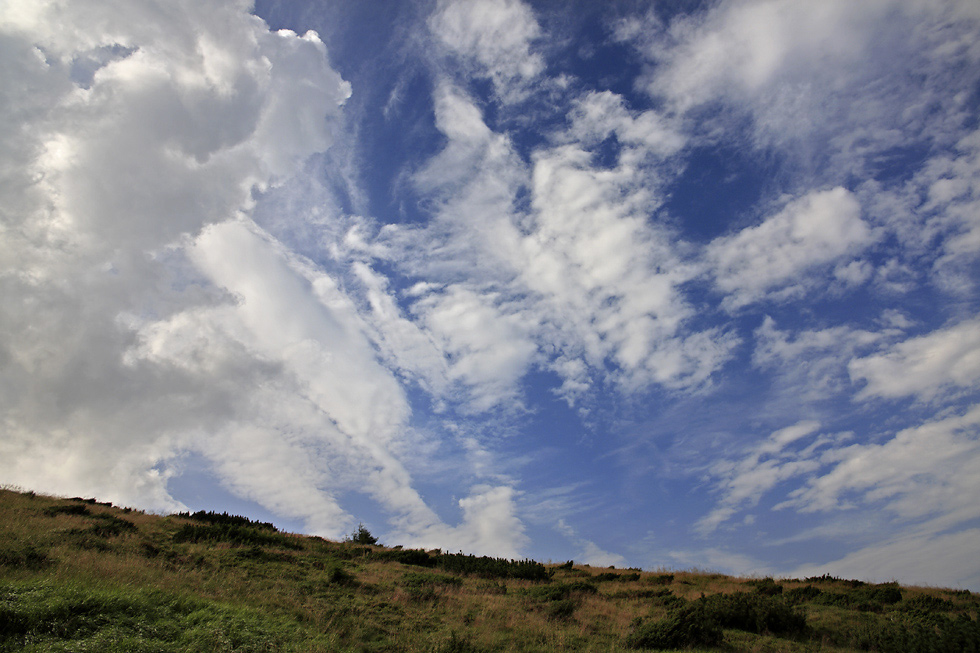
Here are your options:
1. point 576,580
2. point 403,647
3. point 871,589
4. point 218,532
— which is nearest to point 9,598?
point 403,647

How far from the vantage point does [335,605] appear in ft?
51.8

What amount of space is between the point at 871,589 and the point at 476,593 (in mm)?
17685

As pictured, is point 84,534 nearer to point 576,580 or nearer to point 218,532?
point 218,532

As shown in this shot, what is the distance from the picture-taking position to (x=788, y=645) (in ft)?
46.9

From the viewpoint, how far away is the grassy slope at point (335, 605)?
35.4ft

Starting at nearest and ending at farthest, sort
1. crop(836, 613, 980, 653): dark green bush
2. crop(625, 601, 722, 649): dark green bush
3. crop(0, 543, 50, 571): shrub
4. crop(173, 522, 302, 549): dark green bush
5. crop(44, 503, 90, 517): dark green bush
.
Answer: crop(836, 613, 980, 653): dark green bush, crop(0, 543, 50, 571): shrub, crop(625, 601, 722, 649): dark green bush, crop(44, 503, 90, 517): dark green bush, crop(173, 522, 302, 549): dark green bush

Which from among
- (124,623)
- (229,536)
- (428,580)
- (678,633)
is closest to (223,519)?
(229,536)

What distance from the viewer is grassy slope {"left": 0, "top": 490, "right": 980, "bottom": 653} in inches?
425

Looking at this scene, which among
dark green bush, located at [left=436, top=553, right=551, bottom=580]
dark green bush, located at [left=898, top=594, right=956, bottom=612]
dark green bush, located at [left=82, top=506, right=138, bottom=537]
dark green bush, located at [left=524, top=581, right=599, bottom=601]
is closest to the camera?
dark green bush, located at [left=898, top=594, right=956, bottom=612]

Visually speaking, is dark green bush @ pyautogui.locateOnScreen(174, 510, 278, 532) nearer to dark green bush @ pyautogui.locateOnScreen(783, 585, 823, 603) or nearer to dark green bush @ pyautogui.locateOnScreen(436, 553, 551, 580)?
dark green bush @ pyautogui.locateOnScreen(436, 553, 551, 580)

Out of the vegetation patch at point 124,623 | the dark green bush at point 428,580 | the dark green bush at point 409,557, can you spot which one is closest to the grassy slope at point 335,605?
the vegetation patch at point 124,623

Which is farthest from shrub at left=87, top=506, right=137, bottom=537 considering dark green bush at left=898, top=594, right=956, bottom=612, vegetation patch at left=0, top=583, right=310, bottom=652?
dark green bush at left=898, top=594, right=956, bottom=612

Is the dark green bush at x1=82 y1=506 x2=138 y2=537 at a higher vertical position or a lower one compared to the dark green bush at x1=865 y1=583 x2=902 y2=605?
higher

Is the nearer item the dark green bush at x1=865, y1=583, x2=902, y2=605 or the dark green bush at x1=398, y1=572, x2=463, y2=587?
the dark green bush at x1=865, y1=583, x2=902, y2=605
